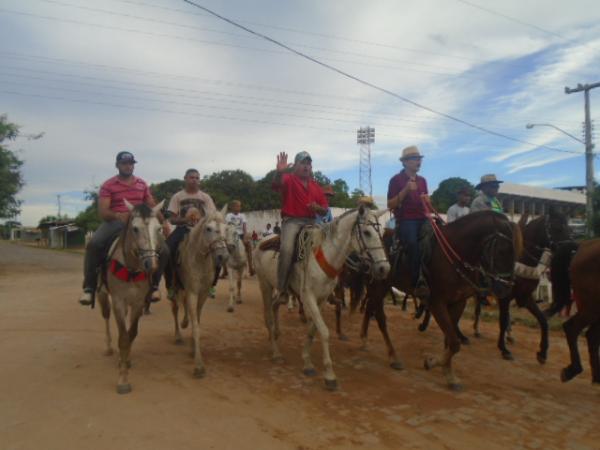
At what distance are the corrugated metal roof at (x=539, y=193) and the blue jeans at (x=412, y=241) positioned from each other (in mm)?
38975

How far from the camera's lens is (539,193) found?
153ft

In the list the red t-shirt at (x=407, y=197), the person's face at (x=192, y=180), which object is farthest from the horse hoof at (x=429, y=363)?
the person's face at (x=192, y=180)

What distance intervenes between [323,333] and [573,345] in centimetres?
330

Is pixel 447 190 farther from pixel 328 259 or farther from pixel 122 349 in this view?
pixel 122 349

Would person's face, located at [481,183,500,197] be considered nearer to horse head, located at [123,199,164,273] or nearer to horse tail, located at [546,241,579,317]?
horse tail, located at [546,241,579,317]

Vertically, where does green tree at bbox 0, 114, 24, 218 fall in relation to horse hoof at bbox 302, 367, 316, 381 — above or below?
above

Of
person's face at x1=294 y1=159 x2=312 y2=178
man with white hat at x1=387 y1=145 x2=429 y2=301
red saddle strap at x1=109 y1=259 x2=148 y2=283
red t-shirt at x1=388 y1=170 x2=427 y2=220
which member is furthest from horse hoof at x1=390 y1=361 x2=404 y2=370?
red saddle strap at x1=109 y1=259 x2=148 y2=283

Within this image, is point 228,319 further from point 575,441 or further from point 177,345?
point 575,441

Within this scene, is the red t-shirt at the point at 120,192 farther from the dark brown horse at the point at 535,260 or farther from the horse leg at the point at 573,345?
the horse leg at the point at 573,345

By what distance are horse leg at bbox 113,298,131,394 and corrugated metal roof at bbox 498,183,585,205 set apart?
138 ft

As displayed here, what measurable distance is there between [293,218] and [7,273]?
19448 mm

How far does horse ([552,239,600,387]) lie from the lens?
16.8 feet

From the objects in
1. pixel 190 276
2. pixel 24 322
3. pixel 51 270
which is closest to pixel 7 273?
pixel 51 270

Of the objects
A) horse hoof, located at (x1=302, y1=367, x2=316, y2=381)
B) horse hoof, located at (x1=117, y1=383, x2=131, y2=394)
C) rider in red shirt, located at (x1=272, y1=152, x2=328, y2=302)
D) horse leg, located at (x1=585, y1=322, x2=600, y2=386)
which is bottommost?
horse hoof, located at (x1=302, y1=367, x2=316, y2=381)
